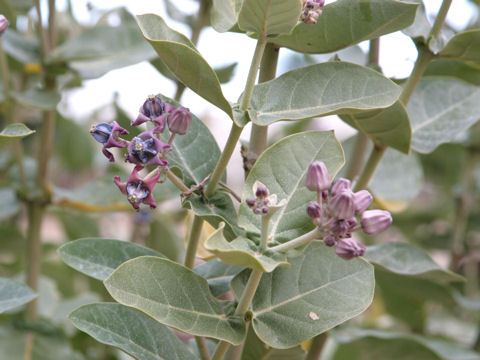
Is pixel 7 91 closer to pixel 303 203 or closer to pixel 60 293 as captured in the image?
pixel 303 203

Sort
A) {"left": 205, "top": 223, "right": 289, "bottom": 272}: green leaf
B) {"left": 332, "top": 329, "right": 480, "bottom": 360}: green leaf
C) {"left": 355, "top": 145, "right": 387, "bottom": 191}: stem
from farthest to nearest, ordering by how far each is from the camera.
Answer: {"left": 332, "top": 329, "right": 480, "bottom": 360}: green leaf
{"left": 355, "top": 145, "right": 387, "bottom": 191}: stem
{"left": 205, "top": 223, "right": 289, "bottom": 272}: green leaf

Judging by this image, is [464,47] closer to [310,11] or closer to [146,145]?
[310,11]

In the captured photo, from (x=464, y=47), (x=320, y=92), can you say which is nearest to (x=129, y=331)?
(x=320, y=92)

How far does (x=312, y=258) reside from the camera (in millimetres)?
538

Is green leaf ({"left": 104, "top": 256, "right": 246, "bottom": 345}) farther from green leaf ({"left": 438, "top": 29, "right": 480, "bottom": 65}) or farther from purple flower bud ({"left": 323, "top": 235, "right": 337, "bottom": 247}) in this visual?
green leaf ({"left": 438, "top": 29, "right": 480, "bottom": 65})

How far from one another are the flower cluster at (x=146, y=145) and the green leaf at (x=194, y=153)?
0.24 feet

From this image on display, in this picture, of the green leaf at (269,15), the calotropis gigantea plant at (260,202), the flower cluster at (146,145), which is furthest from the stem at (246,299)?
the green leaf at (269,15)

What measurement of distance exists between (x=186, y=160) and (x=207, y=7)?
518mm

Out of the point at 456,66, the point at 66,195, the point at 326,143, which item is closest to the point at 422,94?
the point at 456,66

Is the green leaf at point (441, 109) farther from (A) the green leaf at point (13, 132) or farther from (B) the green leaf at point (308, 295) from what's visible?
(A) the green leaf at point (13, 132)

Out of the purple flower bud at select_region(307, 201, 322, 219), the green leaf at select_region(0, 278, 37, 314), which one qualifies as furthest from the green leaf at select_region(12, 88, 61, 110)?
the purple flower bud at select_region(307, 201, 322, 219)

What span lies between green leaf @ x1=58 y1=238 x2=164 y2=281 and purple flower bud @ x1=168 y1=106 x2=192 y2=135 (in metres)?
0.15

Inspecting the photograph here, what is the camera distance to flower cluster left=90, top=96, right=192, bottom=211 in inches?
18.0

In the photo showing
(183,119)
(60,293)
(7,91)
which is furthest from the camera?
(60,293)
